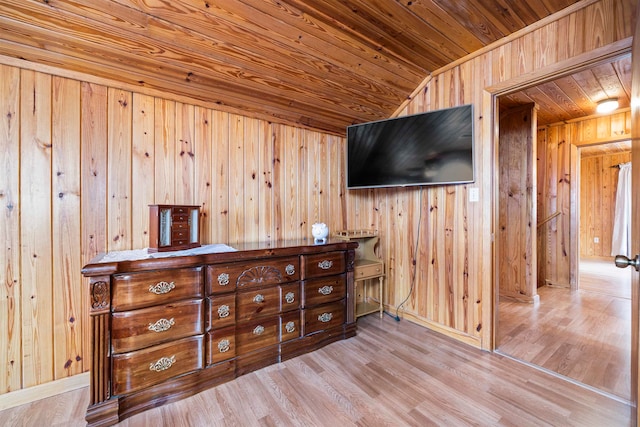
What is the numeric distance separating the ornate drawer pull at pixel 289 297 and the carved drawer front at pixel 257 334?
0.46ft

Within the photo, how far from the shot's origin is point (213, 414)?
1.54 metres

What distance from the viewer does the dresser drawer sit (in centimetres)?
266

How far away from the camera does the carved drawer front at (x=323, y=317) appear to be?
2195mm

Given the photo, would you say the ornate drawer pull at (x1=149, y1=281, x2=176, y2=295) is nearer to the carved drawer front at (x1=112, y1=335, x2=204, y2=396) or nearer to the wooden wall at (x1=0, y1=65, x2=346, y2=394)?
the carved drawer front at (x1=112, y1=335, x2=204, y2=396)

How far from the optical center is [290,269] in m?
2.10

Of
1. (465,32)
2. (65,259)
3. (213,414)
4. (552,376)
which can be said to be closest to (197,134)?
(65,259)

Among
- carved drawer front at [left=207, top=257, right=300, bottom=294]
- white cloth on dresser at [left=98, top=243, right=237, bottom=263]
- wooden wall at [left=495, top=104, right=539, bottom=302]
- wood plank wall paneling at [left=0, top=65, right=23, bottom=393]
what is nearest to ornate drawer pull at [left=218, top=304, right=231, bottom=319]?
carved drawer front at [left=207, top=257, right=300, bottom=294]

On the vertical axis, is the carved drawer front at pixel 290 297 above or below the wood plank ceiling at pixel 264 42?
below

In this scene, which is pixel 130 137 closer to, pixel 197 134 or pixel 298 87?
pixel 197 134

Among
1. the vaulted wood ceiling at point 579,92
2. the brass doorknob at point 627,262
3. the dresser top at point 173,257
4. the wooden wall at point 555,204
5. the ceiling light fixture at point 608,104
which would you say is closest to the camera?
the brass doorknob at point 627,262

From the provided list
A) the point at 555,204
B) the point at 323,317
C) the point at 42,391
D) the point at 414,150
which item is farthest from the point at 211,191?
the point at 555,204

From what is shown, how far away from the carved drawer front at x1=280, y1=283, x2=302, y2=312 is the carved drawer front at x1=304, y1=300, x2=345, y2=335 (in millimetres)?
116

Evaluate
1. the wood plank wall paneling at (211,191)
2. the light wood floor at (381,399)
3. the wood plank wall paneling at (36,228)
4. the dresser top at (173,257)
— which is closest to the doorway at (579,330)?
the light wood floor at (381,399)

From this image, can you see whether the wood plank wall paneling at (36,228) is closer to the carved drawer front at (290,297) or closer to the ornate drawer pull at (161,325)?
the ornate drawer pull at (161,325)
